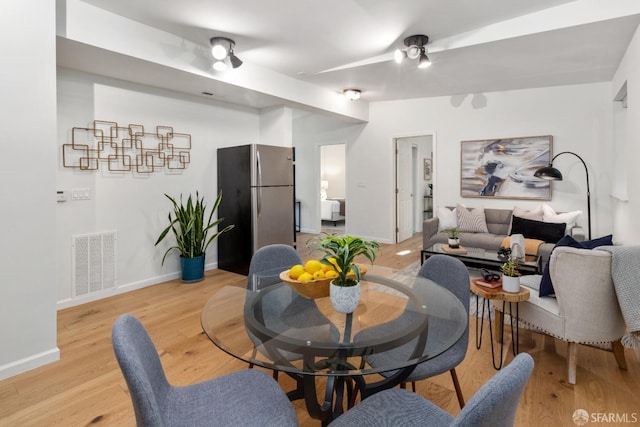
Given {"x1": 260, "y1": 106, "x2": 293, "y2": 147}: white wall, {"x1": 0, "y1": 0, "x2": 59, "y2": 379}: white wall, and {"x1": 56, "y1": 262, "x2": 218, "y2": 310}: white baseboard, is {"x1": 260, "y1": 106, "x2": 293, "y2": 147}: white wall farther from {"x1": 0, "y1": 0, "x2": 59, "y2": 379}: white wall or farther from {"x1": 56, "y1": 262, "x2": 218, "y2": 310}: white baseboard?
{"x1": 0, "y1": 0, "x2": 59, "y2": 379}: white wall

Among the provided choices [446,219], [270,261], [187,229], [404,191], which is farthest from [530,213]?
[187,229]

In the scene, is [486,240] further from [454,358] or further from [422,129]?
[454,358]

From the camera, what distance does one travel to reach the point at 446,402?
186cm

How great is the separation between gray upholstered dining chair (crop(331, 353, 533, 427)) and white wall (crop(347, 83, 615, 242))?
15.6 feet

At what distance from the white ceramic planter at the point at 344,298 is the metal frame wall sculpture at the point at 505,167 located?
4.60 m

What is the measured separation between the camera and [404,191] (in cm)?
670

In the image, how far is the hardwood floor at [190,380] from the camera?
5.84 ft

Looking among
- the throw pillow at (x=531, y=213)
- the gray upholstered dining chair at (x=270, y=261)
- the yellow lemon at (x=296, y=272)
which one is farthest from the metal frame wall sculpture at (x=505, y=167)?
the yellow lemon at (x=296, y=272)

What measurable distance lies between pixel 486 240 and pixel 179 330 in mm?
3861

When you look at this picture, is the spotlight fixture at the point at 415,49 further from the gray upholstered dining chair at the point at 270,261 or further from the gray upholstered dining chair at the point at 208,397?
the gray upholstered dining chair at the point at 208,397

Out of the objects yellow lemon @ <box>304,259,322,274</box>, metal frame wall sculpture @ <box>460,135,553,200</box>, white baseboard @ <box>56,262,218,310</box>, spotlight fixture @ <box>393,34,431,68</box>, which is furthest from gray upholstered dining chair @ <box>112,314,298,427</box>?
metal frame wall sculpture @ <box>460,135,553,200</box>

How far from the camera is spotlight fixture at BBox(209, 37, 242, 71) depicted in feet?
10.6

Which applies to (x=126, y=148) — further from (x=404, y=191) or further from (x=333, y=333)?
(x=404, y=191)

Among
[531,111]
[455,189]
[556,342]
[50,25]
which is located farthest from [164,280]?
[531,111]
